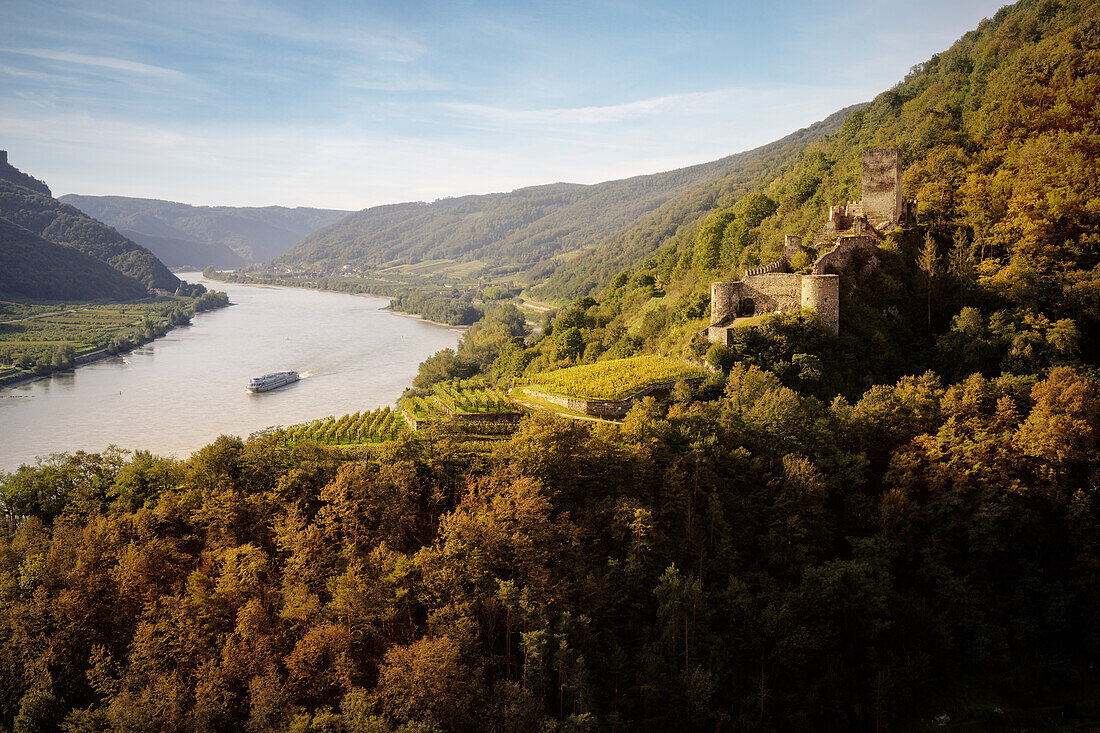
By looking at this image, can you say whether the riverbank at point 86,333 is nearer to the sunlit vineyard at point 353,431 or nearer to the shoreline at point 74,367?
the shoreline at point 74,367

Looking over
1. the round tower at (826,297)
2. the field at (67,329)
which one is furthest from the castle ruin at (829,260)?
the field at (67,329)

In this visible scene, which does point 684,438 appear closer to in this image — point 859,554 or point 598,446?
point 598,446

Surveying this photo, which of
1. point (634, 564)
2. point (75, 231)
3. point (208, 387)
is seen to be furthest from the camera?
point (75, 231)

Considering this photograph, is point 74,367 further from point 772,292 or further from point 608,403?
point 772,292

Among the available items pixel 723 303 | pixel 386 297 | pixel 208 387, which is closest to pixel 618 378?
pixel 723 303

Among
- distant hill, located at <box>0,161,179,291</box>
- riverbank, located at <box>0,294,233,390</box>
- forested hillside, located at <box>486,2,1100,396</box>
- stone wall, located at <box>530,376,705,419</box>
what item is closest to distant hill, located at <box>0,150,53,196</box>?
distant hill, located at <box>0,161,179,291</box>

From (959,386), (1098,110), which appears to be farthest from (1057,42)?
(959,386)
